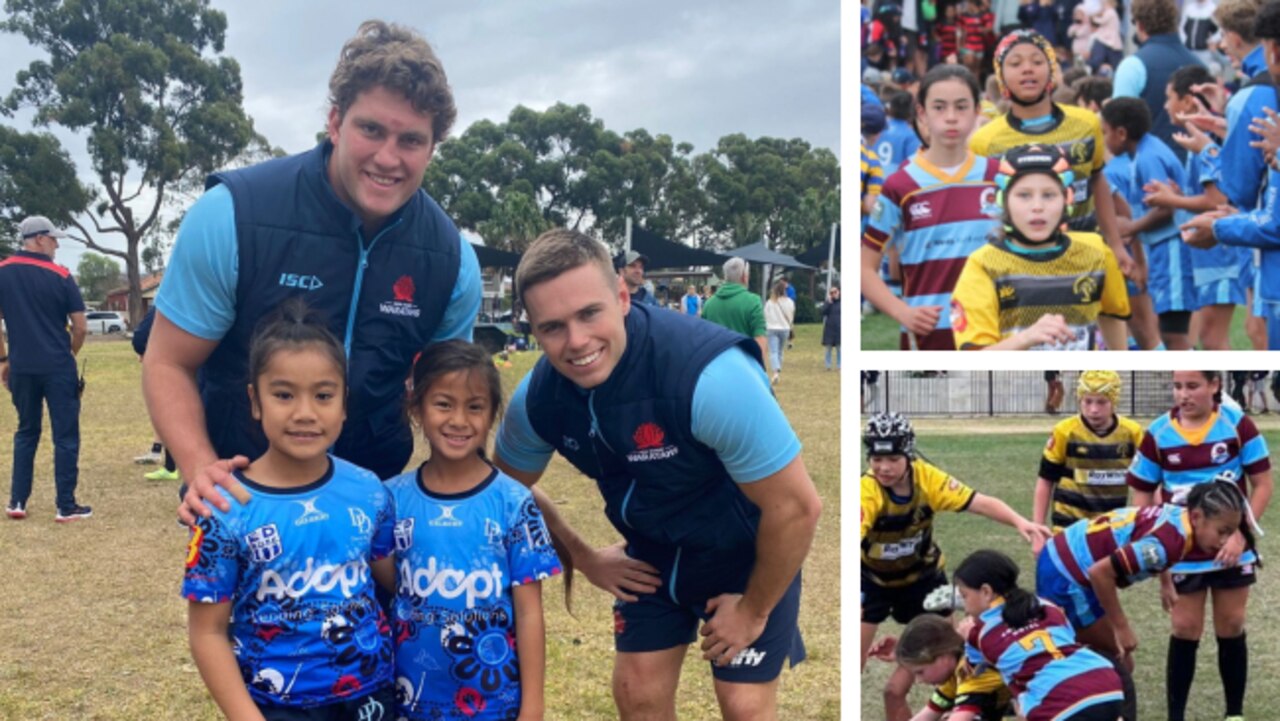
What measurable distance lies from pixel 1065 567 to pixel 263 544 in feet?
7.37

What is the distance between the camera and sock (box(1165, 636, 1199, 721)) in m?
3.34

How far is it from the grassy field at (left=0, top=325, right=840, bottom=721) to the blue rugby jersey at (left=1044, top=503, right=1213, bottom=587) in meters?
1.19

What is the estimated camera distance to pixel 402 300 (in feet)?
8.09

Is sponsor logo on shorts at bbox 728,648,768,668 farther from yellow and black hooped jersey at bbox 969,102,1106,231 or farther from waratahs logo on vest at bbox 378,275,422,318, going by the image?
yellow and black hooped jersey at bbox 969,102,1106,231

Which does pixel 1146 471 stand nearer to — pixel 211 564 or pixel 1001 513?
pixel 1001 513

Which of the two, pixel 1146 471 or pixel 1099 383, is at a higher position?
pixel 1099 383

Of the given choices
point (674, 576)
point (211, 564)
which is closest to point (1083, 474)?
point (674, 576)

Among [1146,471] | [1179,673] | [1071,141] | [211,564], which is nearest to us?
[211,564]

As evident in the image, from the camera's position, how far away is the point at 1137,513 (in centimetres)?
307

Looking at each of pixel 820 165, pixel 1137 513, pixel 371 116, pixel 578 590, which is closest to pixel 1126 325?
pixel 1137 513

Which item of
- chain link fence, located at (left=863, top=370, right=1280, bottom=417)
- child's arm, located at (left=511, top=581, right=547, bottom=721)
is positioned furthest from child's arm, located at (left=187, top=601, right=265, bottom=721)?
chain link fence, located at (left=863, top=370, right=1280, bottom=417)

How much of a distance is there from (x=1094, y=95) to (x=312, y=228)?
206 centimetres

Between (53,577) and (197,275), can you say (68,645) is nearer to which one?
(53,577)

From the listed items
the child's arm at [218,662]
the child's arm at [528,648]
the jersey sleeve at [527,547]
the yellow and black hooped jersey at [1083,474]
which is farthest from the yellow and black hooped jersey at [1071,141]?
the child's arm at [218,662]
